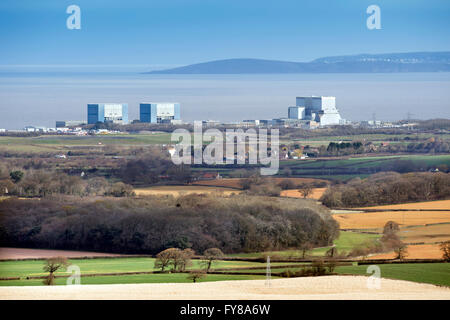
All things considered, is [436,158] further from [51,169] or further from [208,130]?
[51,169]

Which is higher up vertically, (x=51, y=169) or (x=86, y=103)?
(x=86, y=103)

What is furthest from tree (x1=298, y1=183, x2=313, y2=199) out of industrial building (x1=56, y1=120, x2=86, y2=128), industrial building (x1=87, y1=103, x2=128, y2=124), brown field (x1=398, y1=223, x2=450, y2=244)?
industrial building (x1=56, y1=120, x2=86, y2=128)

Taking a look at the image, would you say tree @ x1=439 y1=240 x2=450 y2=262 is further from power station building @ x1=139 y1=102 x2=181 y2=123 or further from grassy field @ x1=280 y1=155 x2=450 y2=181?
power station building @ x1=139 y1=102 x2=181 y2=123

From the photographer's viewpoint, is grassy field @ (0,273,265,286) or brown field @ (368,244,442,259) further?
brown field @ (368,244,442,259)

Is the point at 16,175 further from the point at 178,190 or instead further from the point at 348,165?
the point at 348,165
